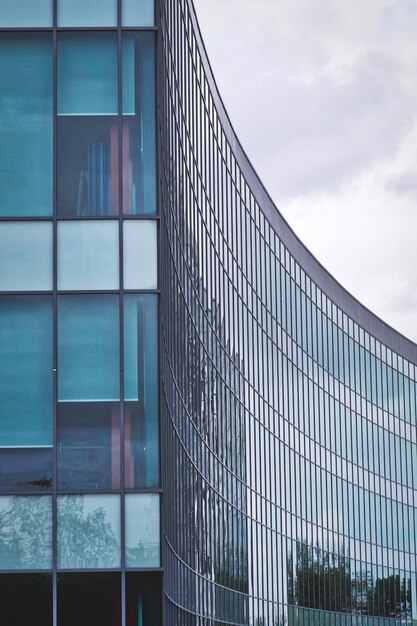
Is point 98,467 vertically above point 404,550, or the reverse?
point 98,467

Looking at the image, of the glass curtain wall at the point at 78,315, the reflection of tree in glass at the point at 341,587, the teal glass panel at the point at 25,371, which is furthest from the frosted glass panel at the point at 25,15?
the reflection of tree in glass at the point at 341,587

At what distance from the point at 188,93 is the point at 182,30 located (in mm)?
2597

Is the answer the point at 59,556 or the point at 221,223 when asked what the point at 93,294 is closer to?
the point at 59,556

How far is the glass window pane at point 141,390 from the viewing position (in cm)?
2394

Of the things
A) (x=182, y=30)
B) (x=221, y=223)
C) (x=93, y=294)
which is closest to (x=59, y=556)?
(x=93, y=294)

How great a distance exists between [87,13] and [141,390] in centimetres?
717

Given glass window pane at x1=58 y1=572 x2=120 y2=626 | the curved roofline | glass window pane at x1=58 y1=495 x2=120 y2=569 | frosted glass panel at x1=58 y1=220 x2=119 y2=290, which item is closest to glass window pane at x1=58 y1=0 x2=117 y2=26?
frosted glass panel at x1=58 y1=220 x2=119 y2=290

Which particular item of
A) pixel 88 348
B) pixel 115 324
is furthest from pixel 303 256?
pixel 88 348

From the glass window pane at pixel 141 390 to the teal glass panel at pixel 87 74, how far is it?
12.4ft

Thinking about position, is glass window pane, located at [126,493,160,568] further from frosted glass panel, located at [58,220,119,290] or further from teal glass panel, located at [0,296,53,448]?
frosted glass panel, located at [58,220,119,290]

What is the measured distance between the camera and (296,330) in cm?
6244

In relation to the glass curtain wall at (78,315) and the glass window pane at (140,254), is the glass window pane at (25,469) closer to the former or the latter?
the glass curtain wall at (78,315)

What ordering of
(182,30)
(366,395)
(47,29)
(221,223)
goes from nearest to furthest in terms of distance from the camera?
(47,29), (182,30), (221,223), (366,395)

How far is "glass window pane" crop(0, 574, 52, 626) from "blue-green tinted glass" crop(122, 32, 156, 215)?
22.3 feet
